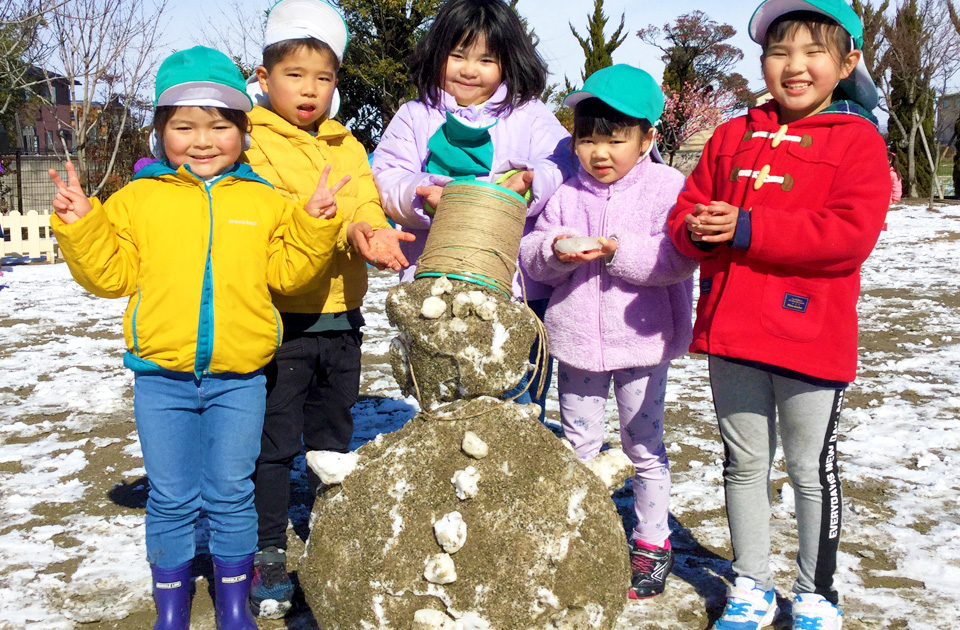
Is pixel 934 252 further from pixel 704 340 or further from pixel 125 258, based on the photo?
pixel 125 258

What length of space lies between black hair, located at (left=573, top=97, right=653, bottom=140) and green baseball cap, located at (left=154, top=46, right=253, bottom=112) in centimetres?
108

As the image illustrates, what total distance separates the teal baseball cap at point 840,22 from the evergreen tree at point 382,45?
15.9 m

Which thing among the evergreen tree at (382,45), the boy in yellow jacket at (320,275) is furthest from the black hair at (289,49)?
the evergreen tree at (382,45)

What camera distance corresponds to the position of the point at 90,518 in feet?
10.6

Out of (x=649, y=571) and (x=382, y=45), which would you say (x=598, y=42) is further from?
(x=649, y=571)

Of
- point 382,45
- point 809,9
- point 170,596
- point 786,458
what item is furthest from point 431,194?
point 382,45

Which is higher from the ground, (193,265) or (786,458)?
(193,265)

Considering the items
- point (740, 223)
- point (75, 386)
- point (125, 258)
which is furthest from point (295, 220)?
point (75, 386)

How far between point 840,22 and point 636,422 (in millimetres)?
1398

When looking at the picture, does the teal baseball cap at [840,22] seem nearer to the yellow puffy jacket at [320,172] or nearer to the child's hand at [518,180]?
the child's hand at [518,180]

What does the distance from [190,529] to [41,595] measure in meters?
0.71

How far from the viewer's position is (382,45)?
1819cm

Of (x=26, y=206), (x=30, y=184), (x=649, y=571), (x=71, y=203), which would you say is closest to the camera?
(x=71, y=203)

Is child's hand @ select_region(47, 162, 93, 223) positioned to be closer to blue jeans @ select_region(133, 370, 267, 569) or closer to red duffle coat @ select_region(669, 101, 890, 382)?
blue jeans @ select_region(133, 370, 267, 569)
